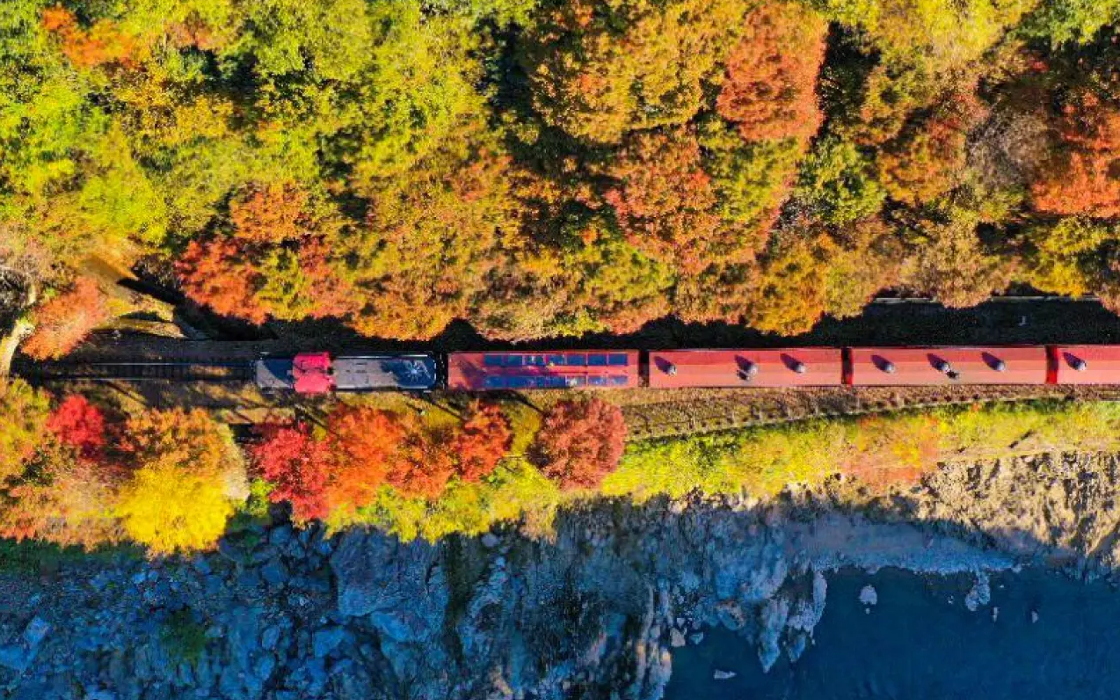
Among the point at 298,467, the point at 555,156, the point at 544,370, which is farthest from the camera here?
the point at 544,370

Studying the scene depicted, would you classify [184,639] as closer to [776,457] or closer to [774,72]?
[776,457]

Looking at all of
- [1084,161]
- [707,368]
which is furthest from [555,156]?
[1084,161]

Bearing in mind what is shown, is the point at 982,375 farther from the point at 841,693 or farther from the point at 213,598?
the point at 213,598

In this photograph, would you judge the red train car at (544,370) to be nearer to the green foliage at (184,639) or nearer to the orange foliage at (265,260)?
the orange foliage at (265,260)

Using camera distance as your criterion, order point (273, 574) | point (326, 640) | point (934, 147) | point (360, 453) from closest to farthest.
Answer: point (934, 147) → point (360, 453) → point (326, 640) → point (273, 574)

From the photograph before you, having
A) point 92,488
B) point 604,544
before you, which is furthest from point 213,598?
point 604,544

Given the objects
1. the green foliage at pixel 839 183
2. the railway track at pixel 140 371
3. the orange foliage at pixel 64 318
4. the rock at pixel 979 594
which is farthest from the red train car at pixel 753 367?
the orange foliage at pixel 64 318
